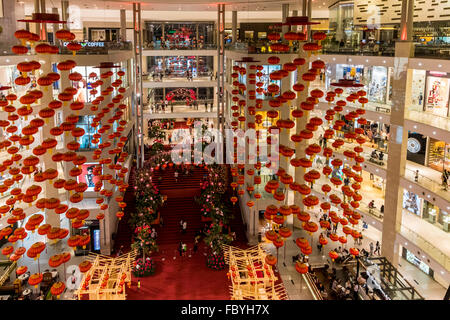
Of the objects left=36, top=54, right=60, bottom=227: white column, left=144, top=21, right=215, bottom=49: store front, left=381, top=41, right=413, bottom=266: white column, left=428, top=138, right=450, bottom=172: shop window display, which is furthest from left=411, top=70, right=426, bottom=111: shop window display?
left=144, top=21, right=215, bottom=49: store front

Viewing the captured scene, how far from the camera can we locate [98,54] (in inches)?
797

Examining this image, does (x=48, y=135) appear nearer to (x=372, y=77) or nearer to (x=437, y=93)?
(x=372, y=77)

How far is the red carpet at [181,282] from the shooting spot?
1714 centimetres

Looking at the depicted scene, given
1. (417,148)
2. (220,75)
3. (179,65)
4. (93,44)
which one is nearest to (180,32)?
(179,65)

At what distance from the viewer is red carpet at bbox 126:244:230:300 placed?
17.1 m

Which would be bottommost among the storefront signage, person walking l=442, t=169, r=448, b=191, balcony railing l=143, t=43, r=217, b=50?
person walking l=442, t=169, r=448, b=191

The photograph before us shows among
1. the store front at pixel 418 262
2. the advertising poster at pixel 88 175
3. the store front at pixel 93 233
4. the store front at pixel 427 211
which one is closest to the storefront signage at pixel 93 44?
the advertising poster at pixel 88 175

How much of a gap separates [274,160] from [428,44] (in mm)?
10845

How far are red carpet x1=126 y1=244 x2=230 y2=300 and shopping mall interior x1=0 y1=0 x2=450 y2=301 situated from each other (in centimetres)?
10

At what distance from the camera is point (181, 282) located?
1827cm

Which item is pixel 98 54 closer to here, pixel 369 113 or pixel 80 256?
pixel 80 256

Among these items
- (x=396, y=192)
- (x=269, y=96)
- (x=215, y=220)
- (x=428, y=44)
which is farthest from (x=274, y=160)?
(x=428, y=44)

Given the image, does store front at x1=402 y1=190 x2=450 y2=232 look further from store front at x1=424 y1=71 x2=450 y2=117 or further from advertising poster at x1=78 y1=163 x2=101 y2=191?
advertising poster at x1=78 y1=163 x2=101 y2=191
